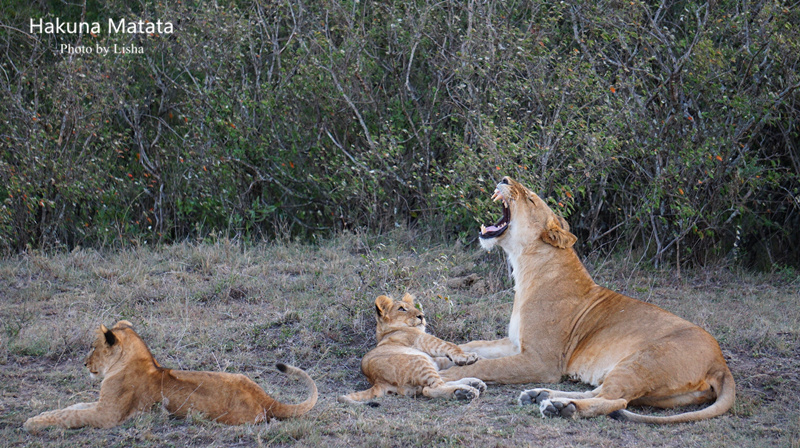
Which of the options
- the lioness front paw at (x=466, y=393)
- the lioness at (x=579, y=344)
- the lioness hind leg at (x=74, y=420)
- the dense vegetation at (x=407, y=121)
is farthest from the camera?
the dense vegetation at (x=407, y=121)

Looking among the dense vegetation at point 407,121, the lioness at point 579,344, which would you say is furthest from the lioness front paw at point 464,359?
the dense vegetation at point 407,121

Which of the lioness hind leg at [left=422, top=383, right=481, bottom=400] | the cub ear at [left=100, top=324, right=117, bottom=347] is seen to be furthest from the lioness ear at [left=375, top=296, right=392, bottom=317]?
the cub ear at [left=100, top=324, right=117, bottom=347]

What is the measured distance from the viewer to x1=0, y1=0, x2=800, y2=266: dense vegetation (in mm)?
7766

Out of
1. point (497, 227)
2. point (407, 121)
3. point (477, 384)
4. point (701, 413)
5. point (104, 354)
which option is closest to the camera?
point (104, 354)

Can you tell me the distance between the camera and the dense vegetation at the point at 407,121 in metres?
7.77

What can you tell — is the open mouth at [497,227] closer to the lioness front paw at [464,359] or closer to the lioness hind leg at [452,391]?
the lioness front paw at [464,359]

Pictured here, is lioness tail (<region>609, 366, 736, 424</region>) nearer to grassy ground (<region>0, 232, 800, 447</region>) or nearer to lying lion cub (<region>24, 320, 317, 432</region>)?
grassy ground (<region>0, 232, 800, 447</region>)

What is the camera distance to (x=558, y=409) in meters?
4.28

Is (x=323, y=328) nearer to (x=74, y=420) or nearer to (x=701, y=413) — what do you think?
(x=74, y=420)

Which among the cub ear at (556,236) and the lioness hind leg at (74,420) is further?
the cub ear at (556,236)

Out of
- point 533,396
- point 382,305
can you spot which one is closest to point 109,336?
point 382,305

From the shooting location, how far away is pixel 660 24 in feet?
29.2

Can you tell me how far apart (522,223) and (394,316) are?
104 centimetres

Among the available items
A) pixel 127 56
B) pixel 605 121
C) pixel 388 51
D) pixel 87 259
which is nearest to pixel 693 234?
pixel 605 121
